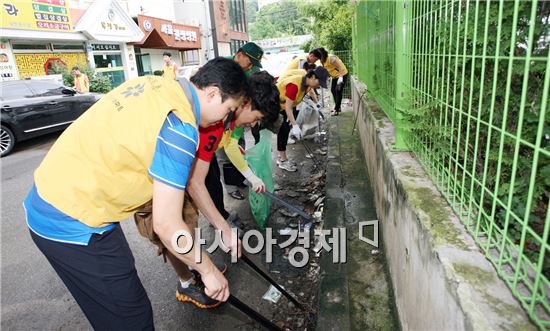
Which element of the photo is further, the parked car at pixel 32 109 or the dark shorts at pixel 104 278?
the parked car at pixel 32 109

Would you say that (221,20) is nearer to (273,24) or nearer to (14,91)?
(14,91)

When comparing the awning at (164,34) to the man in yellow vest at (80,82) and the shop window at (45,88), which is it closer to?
the man in yellow vest at (80,82)

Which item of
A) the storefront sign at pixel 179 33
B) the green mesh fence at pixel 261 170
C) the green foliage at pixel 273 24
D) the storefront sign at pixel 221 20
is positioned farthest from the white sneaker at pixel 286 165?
the green foliage at pixel 273 24

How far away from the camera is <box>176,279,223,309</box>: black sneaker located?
2461 mm

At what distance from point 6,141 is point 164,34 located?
51.0 feet

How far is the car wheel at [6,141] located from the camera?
7238mm

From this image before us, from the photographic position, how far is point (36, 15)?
13.0 meters

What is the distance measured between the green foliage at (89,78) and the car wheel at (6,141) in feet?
22.6

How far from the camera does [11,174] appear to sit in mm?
5961

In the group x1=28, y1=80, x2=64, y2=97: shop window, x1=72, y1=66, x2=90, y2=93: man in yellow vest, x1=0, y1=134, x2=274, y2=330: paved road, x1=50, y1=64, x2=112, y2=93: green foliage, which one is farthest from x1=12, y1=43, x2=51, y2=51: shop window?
x1=0, y1=134, x2=274, y2=330: paved road

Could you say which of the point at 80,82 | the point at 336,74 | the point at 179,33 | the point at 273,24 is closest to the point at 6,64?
the point at 80,82

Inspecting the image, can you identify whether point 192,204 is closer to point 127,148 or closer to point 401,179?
point 127,148

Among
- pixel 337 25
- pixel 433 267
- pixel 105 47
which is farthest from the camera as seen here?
pixel 105 47

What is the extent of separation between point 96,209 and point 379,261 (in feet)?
7.18
